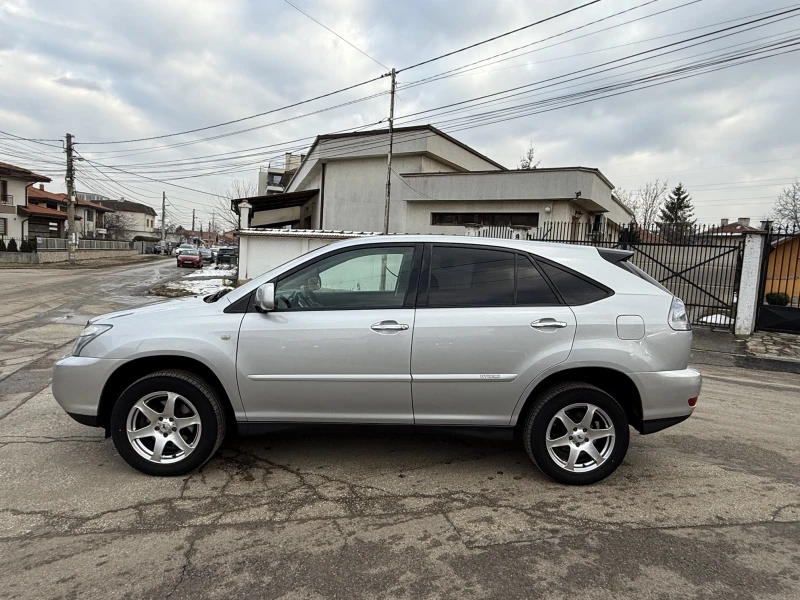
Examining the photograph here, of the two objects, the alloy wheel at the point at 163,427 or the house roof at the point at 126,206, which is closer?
the alloy wheel at the point at 163,427

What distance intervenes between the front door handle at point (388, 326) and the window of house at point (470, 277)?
10.5 inches

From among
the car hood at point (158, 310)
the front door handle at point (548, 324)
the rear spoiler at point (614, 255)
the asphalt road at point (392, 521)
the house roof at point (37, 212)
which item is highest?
the house roof at point (37, 212)

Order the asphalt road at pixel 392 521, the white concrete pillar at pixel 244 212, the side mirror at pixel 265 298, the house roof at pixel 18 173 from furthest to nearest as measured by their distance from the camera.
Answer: the house roof at pixel 18 173 → the white concrete pillar at pixel 244 212 → the side mirror at pixel 265 298 → the asphalt road at pixel 392 521

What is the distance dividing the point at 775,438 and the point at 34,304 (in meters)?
15.5

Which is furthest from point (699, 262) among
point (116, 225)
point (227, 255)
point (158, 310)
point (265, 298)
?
point (116, 225)

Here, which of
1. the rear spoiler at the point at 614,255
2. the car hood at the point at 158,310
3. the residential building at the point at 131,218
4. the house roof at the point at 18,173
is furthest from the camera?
the residential building at the point at 131,218

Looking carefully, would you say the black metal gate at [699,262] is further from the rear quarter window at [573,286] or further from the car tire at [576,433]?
the car tire at [576,433]

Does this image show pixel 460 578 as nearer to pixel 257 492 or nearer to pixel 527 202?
pixel 257 492

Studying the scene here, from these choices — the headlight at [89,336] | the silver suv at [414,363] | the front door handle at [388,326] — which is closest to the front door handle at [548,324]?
the silver suv at [414,363]

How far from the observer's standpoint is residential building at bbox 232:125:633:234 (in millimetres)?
18266

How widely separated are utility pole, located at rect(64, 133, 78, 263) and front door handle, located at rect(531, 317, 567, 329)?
35.4 m

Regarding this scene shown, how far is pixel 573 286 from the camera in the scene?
11.5 ft

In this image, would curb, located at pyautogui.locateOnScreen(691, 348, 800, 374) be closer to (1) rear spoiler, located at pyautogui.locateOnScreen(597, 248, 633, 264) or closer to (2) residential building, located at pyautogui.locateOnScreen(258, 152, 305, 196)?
(1) rear spoiler, located at pyautogui.locateOnScreen(597, 248, 633, 264)

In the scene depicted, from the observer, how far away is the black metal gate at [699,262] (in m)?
11.2
